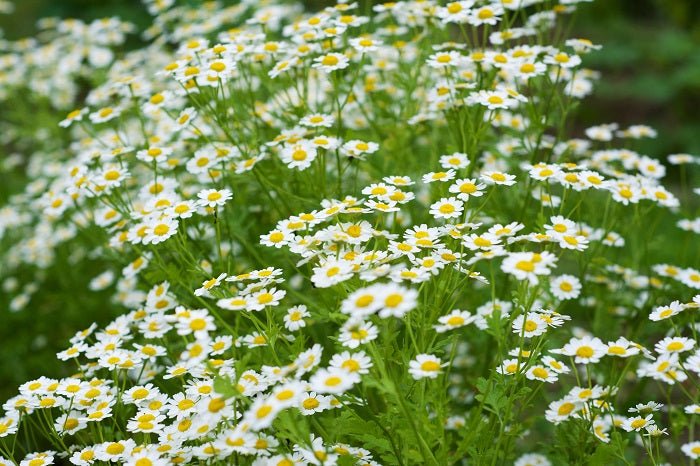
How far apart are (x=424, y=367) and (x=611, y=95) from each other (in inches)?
234

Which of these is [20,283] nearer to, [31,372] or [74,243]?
[74,243]

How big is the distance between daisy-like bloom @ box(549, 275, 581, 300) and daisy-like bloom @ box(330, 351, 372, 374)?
3.59 ft

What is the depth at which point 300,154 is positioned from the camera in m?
2.70

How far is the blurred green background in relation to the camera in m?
4.32

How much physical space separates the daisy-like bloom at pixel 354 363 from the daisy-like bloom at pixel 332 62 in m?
1.24

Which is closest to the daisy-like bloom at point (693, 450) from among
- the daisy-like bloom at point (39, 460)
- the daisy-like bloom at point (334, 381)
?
the daisy-like bloom at point (334, 381)

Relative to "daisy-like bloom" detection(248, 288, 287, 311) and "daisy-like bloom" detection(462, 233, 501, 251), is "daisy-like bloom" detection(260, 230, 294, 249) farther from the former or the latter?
"daisy-like bloom" detection(462, 233, 501, 251)

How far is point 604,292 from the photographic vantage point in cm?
326

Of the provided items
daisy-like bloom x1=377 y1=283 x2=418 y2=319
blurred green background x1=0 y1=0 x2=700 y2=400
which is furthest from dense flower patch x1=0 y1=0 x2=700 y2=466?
blurred green background x1=0 y1=0 x2=700 y2=400

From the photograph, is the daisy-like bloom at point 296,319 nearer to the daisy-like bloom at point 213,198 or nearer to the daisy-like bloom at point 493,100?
the daisy-like bloom at point 213,198

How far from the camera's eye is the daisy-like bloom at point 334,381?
1723 millimetres

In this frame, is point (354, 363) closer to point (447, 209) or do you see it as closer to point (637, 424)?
point (447, 209)

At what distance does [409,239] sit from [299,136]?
80 centimetres

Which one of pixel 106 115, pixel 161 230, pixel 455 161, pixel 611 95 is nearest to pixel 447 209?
pixel 455 161
